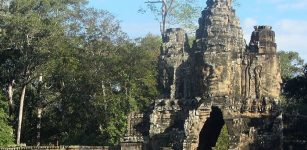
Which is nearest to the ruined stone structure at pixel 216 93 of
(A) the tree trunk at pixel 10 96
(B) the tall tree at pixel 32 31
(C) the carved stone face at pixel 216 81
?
(C) the carved stone face at pixel 216 81

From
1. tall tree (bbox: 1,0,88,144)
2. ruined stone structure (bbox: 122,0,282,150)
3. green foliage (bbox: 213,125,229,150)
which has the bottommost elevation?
green foliage (bbox: 213,125,229,150)

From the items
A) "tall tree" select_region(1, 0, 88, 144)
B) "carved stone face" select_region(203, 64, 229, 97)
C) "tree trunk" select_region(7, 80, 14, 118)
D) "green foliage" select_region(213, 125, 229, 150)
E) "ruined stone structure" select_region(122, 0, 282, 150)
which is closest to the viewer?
"ruined stone structure" select_region(122, 0, 282, 150)

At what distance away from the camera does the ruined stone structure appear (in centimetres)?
2302

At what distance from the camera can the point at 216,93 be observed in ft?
81.3

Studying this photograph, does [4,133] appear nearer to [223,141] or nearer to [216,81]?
[216,81]

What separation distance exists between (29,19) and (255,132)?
14.9 m

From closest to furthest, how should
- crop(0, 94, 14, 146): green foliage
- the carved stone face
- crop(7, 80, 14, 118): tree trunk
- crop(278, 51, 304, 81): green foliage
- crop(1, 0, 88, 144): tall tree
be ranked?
the carved stone face, crop(0, 94, 14, 146): green foliage, crop(1, 0, 88, 144): tall tree, crop(7, 80, 14, 118): tree trunk, crop(278, 51, 304, 81): green foliage

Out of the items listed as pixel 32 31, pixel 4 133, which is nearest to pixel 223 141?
pixel 4 133

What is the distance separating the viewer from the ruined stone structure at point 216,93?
2302cm

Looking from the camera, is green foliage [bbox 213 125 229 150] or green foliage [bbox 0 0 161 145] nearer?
green foliage [bbox 213 125 229 150]

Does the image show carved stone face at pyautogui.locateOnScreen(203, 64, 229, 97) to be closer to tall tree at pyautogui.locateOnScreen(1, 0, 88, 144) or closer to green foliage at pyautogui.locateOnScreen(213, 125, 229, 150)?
green foliage at pyautogui.locateOnScreen(213, 125, 229, 150)

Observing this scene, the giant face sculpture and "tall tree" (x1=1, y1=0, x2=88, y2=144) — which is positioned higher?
"tall tree" (x1=1, y1=0, x2=88, y2=144)

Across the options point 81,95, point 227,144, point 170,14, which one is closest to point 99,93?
point 81,95

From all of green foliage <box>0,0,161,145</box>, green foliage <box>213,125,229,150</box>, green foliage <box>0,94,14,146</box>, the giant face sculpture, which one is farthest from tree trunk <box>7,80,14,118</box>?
green foliage <box>213,125,229,150</box>
